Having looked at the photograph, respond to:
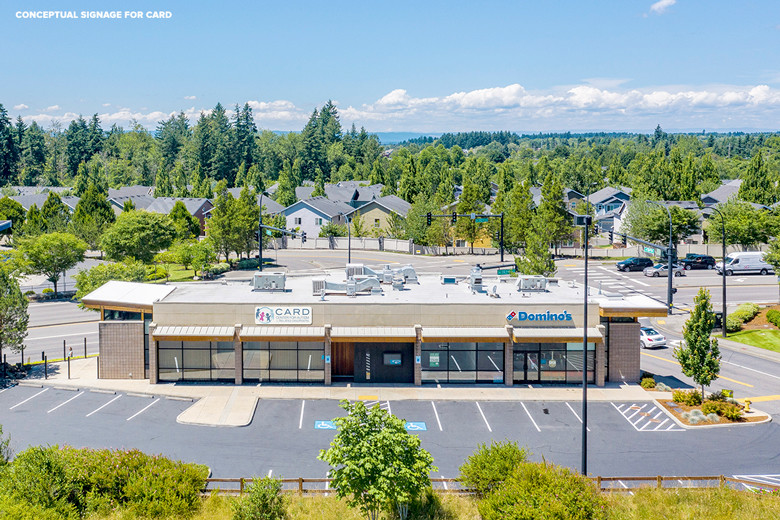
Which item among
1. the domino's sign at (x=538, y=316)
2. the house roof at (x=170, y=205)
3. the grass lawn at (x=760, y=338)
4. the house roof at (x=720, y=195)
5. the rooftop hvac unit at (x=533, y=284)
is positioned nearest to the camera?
the domino's sign at (x=538, y=316)

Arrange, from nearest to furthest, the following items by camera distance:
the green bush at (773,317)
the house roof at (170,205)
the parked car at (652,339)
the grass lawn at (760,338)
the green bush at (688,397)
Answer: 1. the green bush at (688,397)
2. the grass lawn at (760,338)
3. the parked car at (652,339)
4. the green bush at (773,317)
5. the house roof at (170,205)

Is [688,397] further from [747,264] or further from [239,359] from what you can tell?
[747,264]

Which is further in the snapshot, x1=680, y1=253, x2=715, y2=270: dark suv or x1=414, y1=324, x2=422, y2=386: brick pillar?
x1=680, y1=253, x2=715, y2=270: dark suv

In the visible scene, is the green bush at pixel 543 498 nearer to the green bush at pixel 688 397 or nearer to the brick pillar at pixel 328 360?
the green bush at pixel 688 397

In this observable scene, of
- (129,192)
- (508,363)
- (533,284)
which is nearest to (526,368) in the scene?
(508,363)

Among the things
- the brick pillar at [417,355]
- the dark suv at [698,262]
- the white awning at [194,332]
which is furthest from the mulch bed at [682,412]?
the dark suv at [698,262]

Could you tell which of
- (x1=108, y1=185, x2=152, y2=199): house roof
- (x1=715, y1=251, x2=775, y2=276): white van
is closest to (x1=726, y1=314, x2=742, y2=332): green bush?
(x1=715, y1=251, x2=775, y2=276): white van

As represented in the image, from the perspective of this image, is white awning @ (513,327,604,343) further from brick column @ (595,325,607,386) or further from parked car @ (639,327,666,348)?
parked car @ (639,327,666,348)
